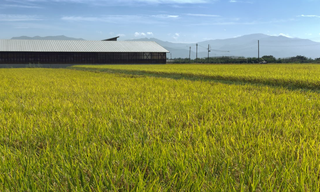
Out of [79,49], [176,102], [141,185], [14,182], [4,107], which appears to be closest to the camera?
[141,185]

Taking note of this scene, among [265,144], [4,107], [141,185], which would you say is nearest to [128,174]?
[141,185]

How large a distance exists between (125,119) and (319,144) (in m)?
2.03

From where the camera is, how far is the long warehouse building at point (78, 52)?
4056 cm

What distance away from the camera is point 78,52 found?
4319cm

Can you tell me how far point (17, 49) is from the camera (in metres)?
40.3

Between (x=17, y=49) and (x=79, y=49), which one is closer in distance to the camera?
(x=17, y=49)

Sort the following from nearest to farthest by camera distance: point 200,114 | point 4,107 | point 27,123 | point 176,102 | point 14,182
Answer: point 14,182 < point 27,123 < point 200,114 < point 4,107 < point 176,102

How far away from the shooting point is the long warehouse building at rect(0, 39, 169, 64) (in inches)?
1597

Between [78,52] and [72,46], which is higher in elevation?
[72,46]

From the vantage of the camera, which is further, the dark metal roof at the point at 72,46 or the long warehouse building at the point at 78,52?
the dark metal roof at the point at 72,46

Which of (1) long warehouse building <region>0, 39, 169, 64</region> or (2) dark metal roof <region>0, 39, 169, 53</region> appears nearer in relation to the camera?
(1) long warehouse building <region>0, 39, 169, 64</region>

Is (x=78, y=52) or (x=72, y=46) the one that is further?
(x=72, y=46)

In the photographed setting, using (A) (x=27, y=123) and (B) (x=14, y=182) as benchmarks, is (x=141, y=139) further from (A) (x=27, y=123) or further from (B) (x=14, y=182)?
(A) (x=27, y=123)

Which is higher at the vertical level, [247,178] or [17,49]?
[17,49]
